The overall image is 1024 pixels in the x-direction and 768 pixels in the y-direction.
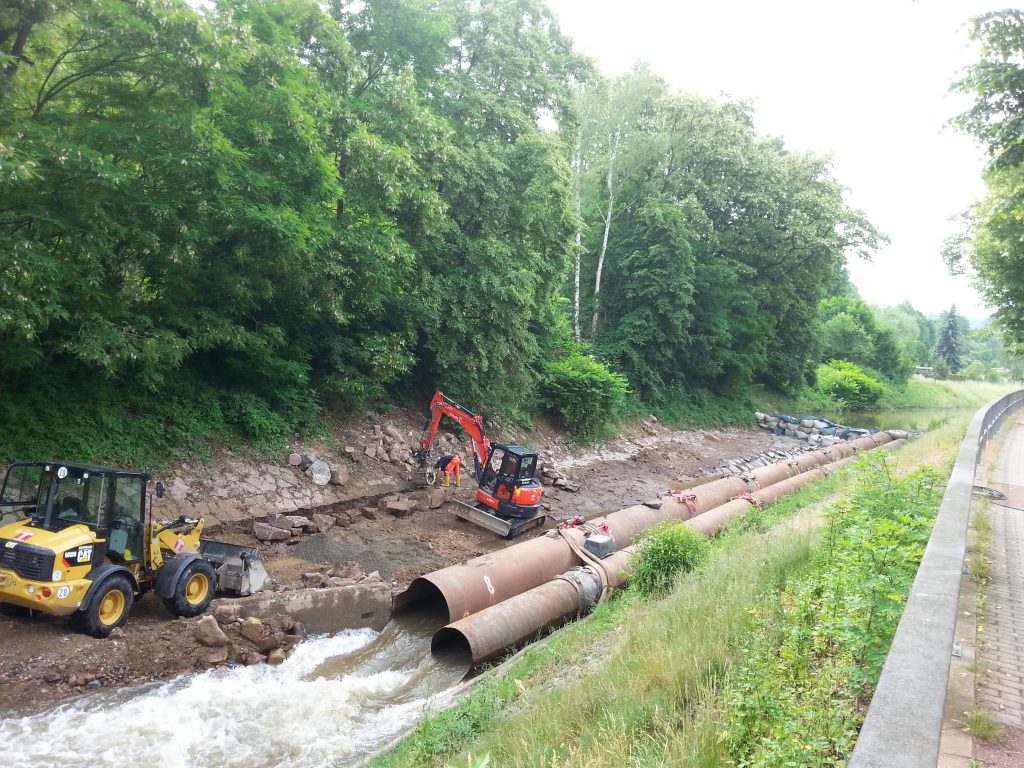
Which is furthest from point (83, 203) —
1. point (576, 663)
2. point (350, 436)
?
point (576, 663)

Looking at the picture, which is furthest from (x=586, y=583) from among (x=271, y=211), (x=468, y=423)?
(x=271, y=211)

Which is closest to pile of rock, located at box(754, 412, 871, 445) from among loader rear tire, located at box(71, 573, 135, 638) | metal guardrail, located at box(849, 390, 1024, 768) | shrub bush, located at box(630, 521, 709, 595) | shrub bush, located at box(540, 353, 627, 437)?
shrub bush, located at box(540, 353, 627, 437)

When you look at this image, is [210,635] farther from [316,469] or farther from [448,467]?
[448,467]

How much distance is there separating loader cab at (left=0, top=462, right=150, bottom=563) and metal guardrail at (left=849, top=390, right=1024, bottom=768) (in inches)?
353

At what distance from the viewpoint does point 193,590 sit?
29.8 ft

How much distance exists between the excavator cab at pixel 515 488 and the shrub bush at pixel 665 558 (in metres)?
4.94

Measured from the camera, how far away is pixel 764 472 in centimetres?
1944

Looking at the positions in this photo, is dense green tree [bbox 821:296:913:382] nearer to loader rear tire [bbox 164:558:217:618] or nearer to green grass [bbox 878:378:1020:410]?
green grass [bbox 878:378:1020:410]

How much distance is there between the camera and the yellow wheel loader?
750cm

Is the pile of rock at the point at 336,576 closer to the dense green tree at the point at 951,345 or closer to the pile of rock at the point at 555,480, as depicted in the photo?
the pile of rock at the point at 555,480

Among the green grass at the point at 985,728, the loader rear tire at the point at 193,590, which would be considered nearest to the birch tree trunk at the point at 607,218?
the loader rear tire at the point at 193,590

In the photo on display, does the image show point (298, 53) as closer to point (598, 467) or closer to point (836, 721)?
point (598, 467)

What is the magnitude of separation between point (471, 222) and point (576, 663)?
15157mm

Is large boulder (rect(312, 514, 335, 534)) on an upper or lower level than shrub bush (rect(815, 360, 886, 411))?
lower
